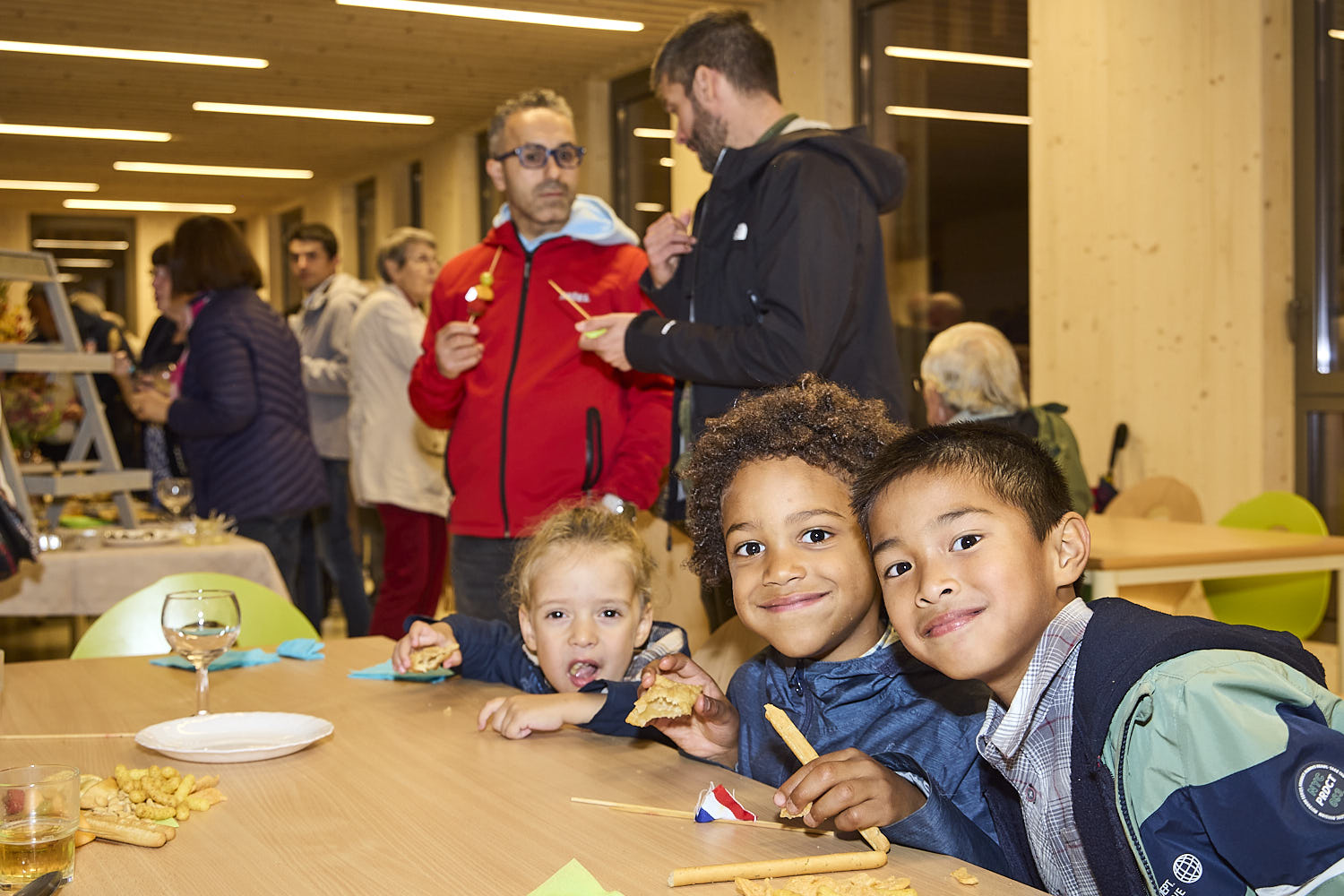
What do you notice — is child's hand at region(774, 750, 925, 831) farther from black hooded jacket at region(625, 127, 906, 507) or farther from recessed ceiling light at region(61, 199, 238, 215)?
recessed ceiling light at region(61, 199, 238, 215)

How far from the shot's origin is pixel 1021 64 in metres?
6.02

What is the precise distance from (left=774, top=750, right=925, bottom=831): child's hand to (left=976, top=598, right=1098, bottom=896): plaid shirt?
0.12m

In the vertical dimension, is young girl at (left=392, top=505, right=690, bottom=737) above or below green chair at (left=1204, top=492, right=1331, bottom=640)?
above

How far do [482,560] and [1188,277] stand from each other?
343 cm

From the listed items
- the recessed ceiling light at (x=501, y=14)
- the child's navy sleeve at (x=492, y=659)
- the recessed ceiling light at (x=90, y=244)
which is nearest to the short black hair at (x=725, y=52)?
the child's navy sleeve at (x=492, y=659)

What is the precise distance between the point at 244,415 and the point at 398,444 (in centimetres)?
117

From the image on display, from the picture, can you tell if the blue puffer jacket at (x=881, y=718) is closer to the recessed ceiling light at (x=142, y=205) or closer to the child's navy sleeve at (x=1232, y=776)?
the child's navy sleeve at (x=1232, y=776)

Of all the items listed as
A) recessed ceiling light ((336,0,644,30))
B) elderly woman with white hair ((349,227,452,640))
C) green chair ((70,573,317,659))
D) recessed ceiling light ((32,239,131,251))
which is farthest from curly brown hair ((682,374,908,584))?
recessed ceiling light ((32,239,131,251))

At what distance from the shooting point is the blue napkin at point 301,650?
2373 mm

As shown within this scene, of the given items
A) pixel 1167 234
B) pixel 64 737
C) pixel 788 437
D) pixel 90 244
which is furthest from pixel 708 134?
pixel 90 244

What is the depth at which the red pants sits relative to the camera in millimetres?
4879

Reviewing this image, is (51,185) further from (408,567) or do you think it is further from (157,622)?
(157,622)

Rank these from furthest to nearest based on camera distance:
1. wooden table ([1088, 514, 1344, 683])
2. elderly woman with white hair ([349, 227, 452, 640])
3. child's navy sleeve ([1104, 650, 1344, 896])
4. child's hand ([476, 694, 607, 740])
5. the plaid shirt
Result: elderly woman with white hair ([349, 227, 452, 640]) < wooden table ([1088, 514, 1344, 683]) < child's hand ([476, 694, 607, 740]) < the plaid shirt < child's navy sleeve ([1104, 650, 1344, 896])

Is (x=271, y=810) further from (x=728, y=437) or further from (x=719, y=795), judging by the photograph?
(x=728, y=437)
